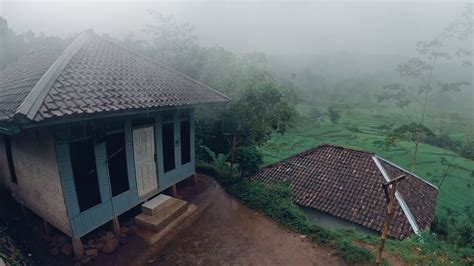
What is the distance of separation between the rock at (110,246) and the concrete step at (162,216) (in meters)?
0.82

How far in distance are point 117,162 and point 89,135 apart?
102 centimetres

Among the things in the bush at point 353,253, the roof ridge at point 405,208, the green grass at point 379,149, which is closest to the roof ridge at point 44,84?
the bush at point 353,253

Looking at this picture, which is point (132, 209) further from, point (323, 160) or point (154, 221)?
point (323, 160)

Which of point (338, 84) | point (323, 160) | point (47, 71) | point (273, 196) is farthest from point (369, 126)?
point (47, 71)

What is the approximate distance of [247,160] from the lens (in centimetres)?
1025

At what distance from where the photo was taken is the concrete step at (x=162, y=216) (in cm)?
695

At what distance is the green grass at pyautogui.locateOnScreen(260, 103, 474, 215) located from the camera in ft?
93.2

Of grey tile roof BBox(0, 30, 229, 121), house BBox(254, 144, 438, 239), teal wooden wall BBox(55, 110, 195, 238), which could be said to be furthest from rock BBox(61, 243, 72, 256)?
house BBox(254, 144, 438, 239)

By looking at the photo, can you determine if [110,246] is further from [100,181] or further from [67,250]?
[100,181]

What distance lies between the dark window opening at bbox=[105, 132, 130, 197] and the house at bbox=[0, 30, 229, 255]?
2 cm

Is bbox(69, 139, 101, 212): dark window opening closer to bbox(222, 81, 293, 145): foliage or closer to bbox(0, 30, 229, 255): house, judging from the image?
bbox(0, 30, 229, 255): house

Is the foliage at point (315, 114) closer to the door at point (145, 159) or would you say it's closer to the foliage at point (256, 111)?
the foliage at point (256, 111)

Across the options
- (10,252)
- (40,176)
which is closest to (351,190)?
(40,176)

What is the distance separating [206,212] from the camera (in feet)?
26.7
